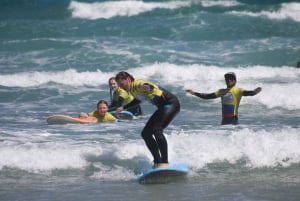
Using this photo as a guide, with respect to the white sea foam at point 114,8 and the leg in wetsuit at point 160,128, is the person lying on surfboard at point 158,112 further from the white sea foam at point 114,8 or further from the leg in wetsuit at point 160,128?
the white sea foam at point 114,8

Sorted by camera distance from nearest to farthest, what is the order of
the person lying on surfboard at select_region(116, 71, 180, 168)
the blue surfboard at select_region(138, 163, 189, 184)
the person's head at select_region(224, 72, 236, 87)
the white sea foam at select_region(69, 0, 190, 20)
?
the person lying on surfboard at select_region(116, 71, 180, 168) → the blue surfboard at select_region(138, 163, 189, 184) → the person's head at select_region(224, 72, 236, 87) → the white sea foam at select_region(69, 0, 190, 20)

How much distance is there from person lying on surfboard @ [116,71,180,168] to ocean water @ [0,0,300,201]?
50cm

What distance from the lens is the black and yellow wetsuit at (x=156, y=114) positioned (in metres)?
9.05

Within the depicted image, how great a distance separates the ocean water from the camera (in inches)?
366

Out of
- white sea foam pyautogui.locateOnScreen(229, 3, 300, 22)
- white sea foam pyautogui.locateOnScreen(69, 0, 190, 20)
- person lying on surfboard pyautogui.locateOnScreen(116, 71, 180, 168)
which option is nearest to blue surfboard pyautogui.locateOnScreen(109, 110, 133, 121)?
person lying on surfboard pyautogui.locateOnScreen(116, 71, 180, 168)

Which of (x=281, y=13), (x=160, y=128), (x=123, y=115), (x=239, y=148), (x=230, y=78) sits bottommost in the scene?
(x=239, y=148)

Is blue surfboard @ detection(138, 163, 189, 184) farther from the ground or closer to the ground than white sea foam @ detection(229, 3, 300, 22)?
closer to the ground

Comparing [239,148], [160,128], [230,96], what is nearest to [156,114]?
[160,128]

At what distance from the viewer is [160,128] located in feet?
30.0

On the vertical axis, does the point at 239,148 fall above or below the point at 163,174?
above

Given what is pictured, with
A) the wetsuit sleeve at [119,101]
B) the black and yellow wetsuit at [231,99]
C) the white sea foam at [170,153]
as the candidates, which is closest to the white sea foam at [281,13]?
the wetsuit sleeve at [119,101]

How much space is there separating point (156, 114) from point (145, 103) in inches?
306

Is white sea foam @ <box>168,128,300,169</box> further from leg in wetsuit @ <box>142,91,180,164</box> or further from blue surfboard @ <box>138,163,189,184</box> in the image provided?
leg in wetsuit @ <box>142,91,180,164</box>

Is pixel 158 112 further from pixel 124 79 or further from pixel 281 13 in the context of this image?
pixel 281 13
